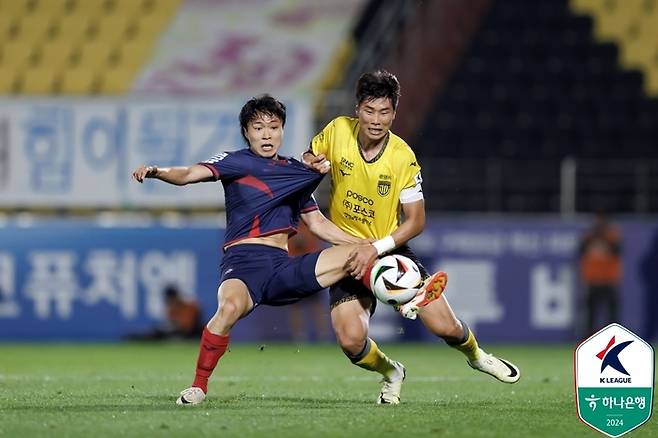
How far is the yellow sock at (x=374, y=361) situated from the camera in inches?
356

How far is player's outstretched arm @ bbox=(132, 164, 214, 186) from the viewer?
8195 millimetres

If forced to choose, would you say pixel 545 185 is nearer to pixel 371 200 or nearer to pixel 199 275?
pixel 199 275

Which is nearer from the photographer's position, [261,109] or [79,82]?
[261,109]

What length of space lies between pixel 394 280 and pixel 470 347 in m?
1.01

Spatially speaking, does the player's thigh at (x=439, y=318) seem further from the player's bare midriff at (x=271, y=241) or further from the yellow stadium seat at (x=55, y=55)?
the yellow stadium seat at (x=55, y=55)

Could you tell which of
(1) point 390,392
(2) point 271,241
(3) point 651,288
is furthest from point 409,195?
(3) point 651,288

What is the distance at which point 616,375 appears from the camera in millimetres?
7008

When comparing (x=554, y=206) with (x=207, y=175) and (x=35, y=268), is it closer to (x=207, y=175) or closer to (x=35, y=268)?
(x=35, y=268)

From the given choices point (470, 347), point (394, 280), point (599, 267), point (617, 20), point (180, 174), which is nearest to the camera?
point (180, 174)

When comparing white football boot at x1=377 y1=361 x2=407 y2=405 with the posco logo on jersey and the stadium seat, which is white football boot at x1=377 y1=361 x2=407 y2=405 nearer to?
the posco logo on jersey

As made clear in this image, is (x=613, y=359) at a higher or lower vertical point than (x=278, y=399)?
higher

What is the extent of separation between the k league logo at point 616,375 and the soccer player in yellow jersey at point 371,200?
1.88 m

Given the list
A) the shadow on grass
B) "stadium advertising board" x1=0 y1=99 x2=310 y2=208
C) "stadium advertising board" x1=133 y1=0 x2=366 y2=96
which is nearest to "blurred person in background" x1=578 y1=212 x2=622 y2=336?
"stadium advertising board" x1=0 y1=99 x2=310 y2=208

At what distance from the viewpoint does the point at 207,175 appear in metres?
8.56
